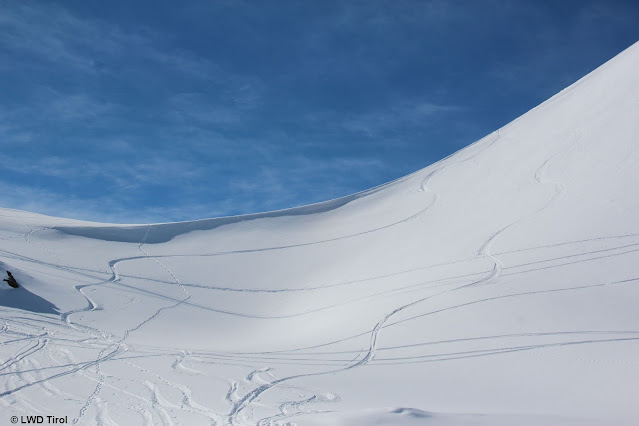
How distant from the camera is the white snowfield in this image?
28.9 feet

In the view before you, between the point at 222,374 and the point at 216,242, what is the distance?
12097mm

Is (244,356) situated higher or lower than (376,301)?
lower

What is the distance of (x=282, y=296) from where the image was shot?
18.4m

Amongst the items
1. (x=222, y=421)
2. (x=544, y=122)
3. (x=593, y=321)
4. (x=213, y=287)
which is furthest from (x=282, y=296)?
(x=544, y=122)

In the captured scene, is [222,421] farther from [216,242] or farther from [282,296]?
[216,242]

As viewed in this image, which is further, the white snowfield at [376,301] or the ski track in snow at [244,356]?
the white snowfield at [376,301]

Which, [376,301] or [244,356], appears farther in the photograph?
[376,301]

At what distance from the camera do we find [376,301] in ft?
50.7

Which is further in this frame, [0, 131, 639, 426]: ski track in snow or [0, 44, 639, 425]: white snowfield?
[0, 44, 639, 425]: white snowfield

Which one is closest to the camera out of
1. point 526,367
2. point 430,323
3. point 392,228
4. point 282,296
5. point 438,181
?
point 526,367

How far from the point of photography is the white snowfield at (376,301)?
8.80m

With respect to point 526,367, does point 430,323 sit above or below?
above

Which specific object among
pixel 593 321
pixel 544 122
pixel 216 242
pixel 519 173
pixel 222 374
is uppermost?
pixel 544 122

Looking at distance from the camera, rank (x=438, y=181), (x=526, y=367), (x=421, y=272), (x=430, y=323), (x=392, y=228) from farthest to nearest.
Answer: (x=438, y=181)
(x=392, y=228)
(x=421, y=272)
(x=430, y=323)
(x=526, y=367)
